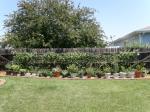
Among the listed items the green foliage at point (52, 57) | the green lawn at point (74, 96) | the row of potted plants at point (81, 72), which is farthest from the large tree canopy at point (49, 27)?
the green lawn at point (74, 96)

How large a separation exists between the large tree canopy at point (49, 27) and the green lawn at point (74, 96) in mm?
9683

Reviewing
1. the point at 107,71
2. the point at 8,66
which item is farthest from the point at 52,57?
the point at 107,71

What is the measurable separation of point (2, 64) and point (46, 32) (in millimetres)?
4059

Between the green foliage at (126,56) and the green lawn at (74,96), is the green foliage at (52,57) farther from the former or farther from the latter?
the green lawn at (74,96)

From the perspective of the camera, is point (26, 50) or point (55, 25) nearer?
point (26, 50)

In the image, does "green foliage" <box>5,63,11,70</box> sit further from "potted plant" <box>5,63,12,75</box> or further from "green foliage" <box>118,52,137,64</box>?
"green foliage" <box>118,52,137,64</box>

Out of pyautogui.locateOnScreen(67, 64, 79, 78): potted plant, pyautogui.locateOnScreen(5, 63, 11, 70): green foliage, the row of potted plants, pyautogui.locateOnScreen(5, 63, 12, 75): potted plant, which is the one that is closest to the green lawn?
the row of potted plants

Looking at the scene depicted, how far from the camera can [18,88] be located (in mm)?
14117

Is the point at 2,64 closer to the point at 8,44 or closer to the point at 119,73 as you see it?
the point at 8,44

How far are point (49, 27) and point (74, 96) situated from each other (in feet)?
43.9

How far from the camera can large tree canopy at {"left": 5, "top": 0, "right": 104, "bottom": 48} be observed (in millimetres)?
25219

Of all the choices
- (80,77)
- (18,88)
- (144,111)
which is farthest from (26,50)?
(144,111)

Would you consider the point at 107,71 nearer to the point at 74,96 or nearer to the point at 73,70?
the point at 73,70

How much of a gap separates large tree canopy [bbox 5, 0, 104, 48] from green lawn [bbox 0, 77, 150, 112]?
31.8 feet
